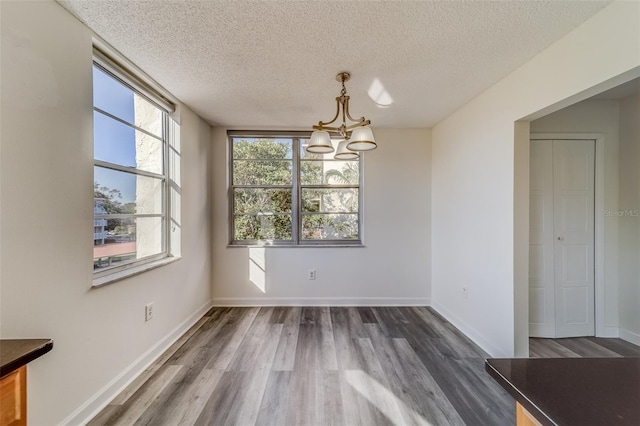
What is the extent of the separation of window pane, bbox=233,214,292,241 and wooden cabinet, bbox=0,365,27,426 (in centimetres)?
265

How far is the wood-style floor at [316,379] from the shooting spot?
1.57 m

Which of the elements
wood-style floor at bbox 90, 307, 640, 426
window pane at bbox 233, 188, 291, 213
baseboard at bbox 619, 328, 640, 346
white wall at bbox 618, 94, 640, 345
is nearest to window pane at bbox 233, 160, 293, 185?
window pane at bbox 233, 188, 291, 213

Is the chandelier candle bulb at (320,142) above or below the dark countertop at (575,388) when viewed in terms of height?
above

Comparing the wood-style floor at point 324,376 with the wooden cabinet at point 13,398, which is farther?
the wood-style floor at point 324,376

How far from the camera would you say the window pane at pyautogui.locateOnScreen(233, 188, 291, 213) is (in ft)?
11.5

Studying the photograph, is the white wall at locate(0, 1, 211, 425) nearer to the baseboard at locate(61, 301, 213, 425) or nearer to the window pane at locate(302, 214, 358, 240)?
the baseboard at locate(61, 301, 213, 425)

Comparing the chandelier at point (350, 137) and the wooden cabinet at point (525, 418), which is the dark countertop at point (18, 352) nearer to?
the wooden cabinet at point (525, 418)

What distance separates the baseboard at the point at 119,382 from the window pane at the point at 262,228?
129 cm

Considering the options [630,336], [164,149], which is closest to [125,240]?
[164,149]

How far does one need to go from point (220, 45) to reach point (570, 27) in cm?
223

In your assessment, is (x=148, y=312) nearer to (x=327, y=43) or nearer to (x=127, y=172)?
(x=127, y=172)

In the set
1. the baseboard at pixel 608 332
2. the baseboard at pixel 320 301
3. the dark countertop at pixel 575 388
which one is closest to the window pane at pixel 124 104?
the baseboard at pixel 320 301

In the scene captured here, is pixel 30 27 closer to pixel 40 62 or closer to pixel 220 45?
pixel 40 62

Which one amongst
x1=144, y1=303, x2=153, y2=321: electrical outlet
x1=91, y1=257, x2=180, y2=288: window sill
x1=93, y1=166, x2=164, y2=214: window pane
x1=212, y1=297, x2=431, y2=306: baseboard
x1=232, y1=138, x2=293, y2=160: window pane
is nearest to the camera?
x1=91, y1=257, x2=180, y2=288: window sill
